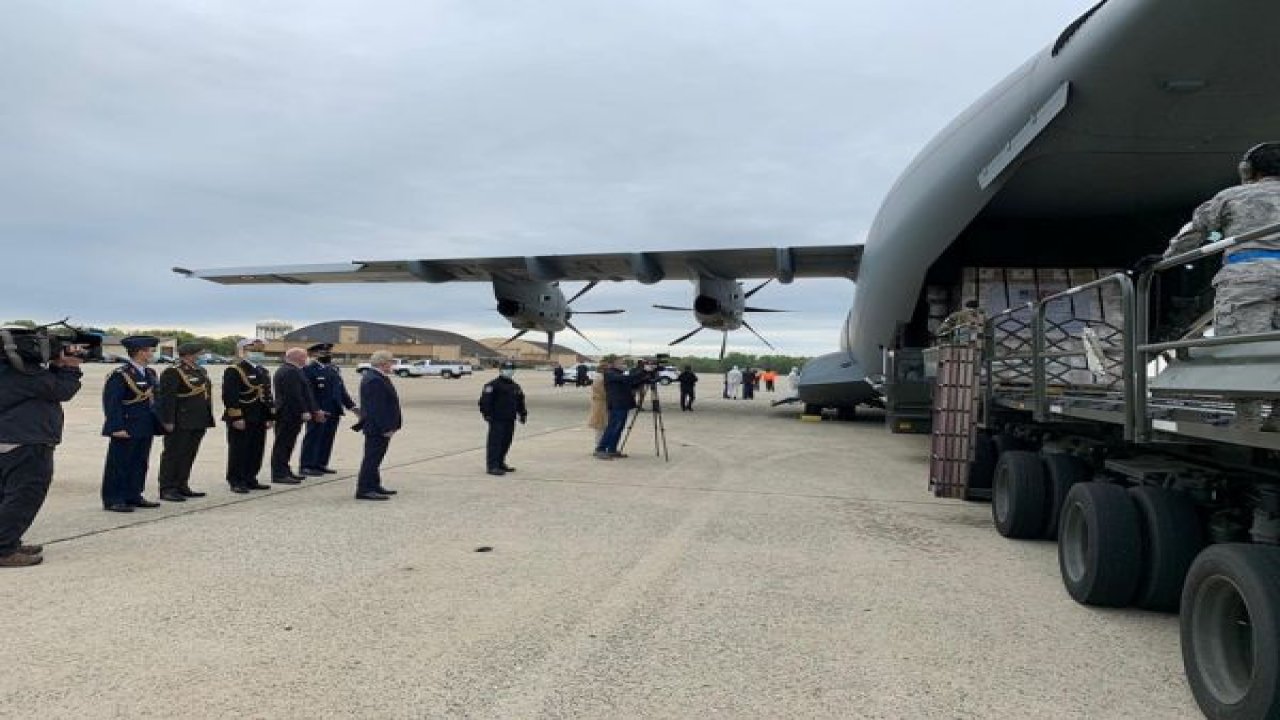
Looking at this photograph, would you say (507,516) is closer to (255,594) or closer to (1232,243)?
(255,594)

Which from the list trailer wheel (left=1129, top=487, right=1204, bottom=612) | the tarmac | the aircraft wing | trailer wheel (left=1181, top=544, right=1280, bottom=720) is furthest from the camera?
the aircraft wing

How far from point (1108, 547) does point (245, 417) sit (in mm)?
7559

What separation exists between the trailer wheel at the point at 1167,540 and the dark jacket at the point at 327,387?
7.83 meters

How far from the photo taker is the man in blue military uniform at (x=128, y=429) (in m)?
6.84

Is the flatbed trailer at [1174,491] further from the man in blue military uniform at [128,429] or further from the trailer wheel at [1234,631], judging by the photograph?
the man in blue military uniform at [128,429]

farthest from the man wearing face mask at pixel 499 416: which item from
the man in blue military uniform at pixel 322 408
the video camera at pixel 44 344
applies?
the video camera at pixel 44 344

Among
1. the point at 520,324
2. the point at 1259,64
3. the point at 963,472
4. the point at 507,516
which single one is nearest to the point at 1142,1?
the point at 1259,64

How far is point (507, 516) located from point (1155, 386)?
16.2 ft

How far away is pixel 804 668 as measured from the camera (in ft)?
11.7

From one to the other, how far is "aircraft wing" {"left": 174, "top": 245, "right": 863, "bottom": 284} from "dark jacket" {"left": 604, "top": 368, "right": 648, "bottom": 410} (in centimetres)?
791

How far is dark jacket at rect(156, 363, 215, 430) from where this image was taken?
283 inches

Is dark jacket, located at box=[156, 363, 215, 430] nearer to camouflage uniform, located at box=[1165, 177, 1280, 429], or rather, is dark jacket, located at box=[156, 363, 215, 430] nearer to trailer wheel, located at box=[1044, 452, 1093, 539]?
trailer wheel, located at box=[1044, 452, 1093, 539]

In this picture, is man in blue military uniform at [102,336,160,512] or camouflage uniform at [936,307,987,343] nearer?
man in blue military uniform at [102,336,160,512]

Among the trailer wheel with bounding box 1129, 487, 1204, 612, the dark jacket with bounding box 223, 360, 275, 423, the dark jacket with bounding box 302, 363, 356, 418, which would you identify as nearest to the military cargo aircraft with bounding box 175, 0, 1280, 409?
the trailer wheel with bounding box 1129, 487, 1204, 612
